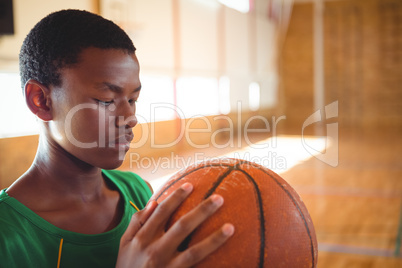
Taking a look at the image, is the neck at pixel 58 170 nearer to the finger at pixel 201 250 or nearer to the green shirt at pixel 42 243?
the green shirt at pixel 42 243

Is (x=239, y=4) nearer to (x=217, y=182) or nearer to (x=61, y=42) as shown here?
(x=61, y=42)

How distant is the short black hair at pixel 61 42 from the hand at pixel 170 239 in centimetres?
29

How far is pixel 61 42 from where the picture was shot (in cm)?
69

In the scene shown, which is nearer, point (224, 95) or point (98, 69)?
point (98, 69)

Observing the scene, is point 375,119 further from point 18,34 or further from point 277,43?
point 18,34

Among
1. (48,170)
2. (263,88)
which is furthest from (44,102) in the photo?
(263,88)

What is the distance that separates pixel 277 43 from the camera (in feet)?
30.9

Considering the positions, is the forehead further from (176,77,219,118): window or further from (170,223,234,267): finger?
(176,77,219,118): window

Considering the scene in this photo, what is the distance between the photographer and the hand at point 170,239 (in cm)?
54

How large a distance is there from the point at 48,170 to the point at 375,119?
9390mm

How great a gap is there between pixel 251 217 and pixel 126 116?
28cm

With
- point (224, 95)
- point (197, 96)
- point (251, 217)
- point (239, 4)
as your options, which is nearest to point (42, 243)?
point (251, 217)

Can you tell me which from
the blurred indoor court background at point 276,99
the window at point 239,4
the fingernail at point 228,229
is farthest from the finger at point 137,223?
the window at point 239,4

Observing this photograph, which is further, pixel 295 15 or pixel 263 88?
pixel 295 15
